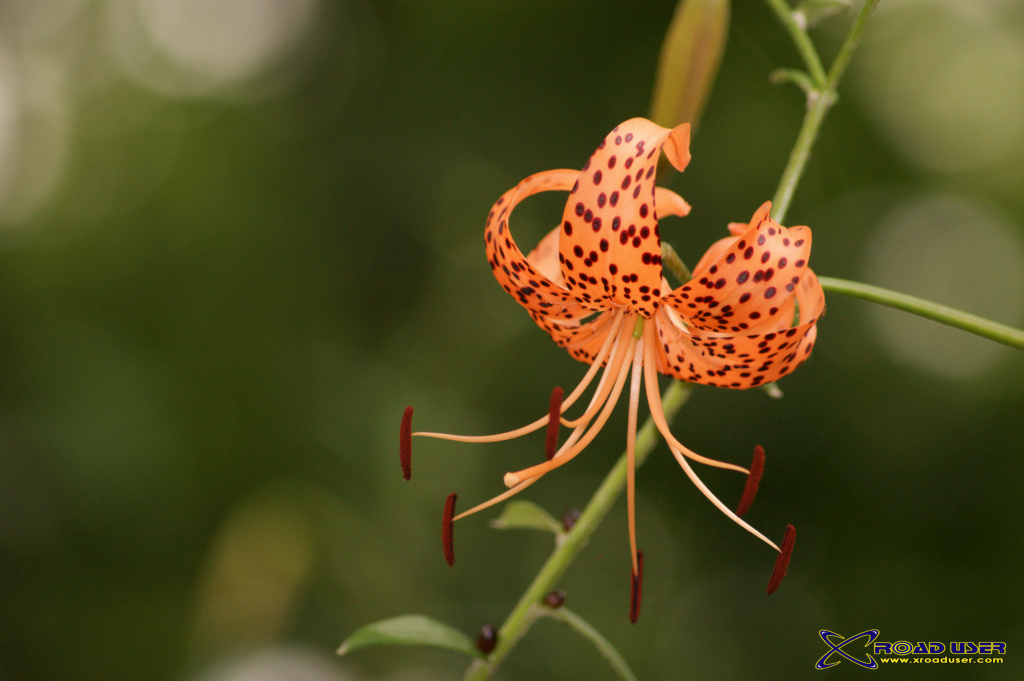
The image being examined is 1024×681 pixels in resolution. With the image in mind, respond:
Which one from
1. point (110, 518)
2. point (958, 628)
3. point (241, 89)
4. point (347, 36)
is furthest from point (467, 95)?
point (958, 628)

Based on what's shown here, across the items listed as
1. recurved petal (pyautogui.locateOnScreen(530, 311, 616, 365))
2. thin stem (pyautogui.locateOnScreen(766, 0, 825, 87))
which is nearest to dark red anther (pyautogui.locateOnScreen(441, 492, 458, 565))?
recurved petal (pyautogui.locateOnScreen(530, 311, 616, 365))

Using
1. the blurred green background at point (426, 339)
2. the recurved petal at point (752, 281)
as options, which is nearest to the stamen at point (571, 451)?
the recurved petal at point (752, 281)

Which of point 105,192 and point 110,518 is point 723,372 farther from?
point 105,192

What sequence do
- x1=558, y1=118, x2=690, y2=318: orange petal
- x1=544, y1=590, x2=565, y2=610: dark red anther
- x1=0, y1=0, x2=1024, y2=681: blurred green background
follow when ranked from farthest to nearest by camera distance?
x1=0, y1=0, x2=1024, y2=681: blurred green background < x1=544, y1=590, x2=565, y2=610: dark red anther < x1=558, y1=118, x2=690, y2=318: orange petal

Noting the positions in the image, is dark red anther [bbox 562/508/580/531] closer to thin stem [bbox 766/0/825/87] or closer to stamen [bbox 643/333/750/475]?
stamen [bbox 643/333/750/475]

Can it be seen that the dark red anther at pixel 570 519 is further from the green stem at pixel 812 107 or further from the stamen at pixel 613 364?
the green stem at pixel 812 107
